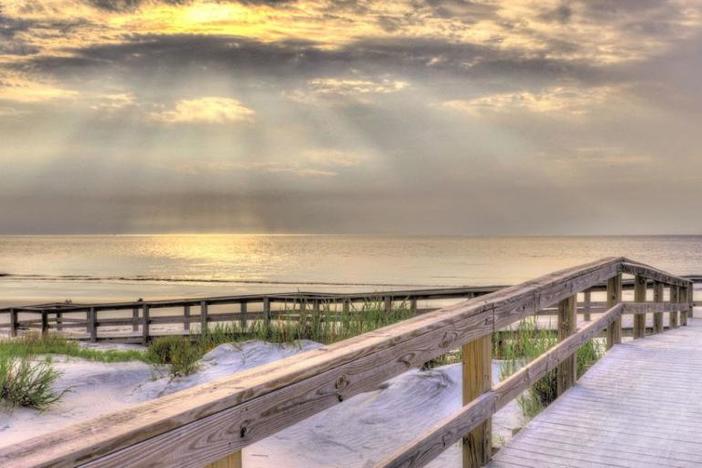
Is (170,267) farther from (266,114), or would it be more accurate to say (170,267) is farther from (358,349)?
(358,349)

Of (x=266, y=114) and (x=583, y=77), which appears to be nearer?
(x=583, y=77)

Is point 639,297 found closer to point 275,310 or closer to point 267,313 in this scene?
point 267,313

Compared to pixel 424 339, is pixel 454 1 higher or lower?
higher

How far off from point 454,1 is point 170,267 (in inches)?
2757

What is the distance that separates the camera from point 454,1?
15953mm

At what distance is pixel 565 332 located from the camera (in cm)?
585

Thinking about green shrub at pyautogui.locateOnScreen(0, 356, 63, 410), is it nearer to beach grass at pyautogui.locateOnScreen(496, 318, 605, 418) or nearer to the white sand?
the white sand

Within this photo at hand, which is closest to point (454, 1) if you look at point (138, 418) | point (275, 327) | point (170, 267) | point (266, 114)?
point (275, 327)

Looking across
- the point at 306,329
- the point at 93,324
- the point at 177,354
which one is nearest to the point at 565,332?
the point at 177,354

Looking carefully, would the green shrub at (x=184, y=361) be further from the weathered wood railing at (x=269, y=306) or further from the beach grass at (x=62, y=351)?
the weathered wood railing at (x=269, y=306)

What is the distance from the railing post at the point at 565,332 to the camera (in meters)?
5.85

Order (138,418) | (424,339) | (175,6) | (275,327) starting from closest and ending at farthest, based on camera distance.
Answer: (138,418) → (424,339) → (275,327) → (175,6)

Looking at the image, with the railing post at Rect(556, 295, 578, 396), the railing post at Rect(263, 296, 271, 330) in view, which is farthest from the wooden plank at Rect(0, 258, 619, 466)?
the railing post at Rect(263, 296, 271, 330)

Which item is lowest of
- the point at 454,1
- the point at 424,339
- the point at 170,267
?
the point at 170,267
